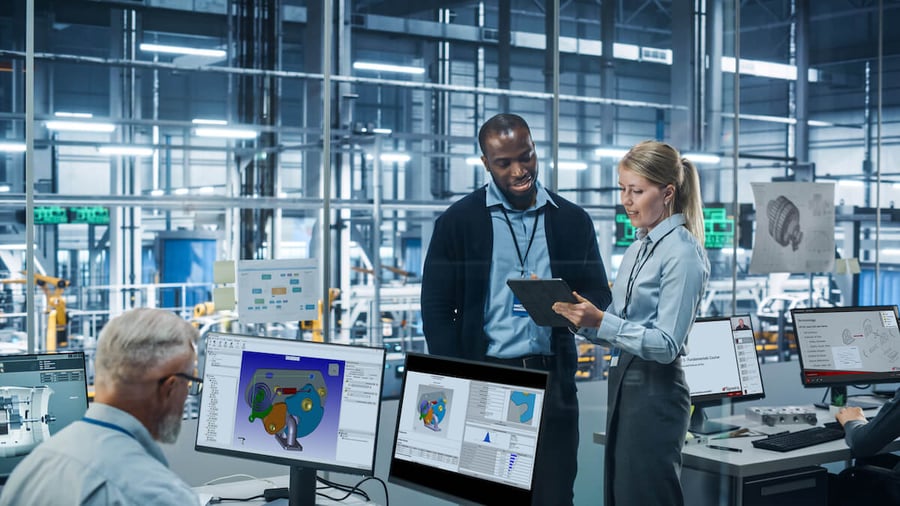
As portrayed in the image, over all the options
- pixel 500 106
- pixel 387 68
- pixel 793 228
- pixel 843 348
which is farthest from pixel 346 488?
pixel 793 228

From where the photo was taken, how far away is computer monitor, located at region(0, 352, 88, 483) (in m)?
2.33

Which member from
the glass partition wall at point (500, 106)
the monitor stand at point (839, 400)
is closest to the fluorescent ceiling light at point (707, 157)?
the glass partition wall at point (500, 106)

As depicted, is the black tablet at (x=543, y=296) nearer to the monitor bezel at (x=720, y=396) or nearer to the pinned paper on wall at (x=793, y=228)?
the monitor bezel at (x=720, y=396)

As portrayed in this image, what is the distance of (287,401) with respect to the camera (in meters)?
2.22

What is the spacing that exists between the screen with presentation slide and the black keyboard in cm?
50

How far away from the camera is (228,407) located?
89.0 inches

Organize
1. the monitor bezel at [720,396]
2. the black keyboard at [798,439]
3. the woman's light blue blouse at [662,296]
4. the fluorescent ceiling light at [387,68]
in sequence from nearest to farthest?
the woman's light blue blouse at [662,296] → the black keyboard at [798,439] → the monitor bezel at [720,396] → the fluorescent ceiling light at [387,68]

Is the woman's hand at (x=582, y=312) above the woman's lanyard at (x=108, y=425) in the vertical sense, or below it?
above

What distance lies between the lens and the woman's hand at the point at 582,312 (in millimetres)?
2420

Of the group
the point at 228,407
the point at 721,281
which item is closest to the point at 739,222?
the point at 721,281

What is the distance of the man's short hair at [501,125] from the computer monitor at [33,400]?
5.37 ft

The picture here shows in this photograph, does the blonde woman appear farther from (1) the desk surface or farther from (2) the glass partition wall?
(2) the glass partition wall

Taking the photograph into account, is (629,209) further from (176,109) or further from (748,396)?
(176,109)

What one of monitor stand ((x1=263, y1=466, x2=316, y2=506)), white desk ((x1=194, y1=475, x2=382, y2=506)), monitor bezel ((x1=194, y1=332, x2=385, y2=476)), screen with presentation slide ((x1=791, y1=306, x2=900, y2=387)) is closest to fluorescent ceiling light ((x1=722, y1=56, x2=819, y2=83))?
screen with presentation slide ((x1=791, y1=306, x2=900, y2=387))
